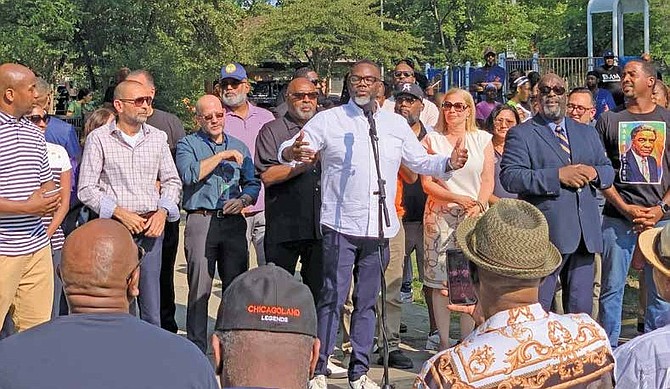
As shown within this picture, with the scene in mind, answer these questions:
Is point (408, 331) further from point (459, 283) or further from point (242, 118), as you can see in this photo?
point (459, 283)

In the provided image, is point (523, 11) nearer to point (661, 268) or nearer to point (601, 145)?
point (601, 145)

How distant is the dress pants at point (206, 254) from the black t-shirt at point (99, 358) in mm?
4153

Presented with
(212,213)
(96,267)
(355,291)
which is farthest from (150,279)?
(96,267)

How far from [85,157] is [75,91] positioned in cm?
1789

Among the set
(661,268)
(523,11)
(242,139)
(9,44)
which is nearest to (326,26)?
(523,11)

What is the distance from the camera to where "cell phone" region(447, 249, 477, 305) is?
14.5 ft

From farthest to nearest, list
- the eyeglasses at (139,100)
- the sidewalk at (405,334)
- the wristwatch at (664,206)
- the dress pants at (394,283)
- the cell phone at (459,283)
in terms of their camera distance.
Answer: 1. the dress pants at (394,283)
2. the wristwatch at (664,206)
3. the sidewalk at (405,334)
4. the eyeglasses at (139,100)
5. the cell phone at (459,283)

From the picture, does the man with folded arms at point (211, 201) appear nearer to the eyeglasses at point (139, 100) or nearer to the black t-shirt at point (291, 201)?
the black t-shirt at point (291, 201)

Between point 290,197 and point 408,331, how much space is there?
1917 millimetres

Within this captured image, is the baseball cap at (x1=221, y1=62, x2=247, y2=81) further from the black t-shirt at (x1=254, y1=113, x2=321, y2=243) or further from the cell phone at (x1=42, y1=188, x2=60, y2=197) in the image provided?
the cell phone at (x1=42, y1=188, x2=60, y2=197)

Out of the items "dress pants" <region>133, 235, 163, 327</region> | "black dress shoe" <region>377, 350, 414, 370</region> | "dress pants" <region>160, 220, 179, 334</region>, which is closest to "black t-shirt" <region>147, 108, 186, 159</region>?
"dress pants" <region>160, 220, 179, 334</region>

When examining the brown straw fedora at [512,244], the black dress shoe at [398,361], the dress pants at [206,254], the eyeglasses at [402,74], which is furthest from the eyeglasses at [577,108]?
the brown straw fedora at [512,244]

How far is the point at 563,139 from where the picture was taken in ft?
20.9

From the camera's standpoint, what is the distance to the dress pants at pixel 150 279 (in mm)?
6520
